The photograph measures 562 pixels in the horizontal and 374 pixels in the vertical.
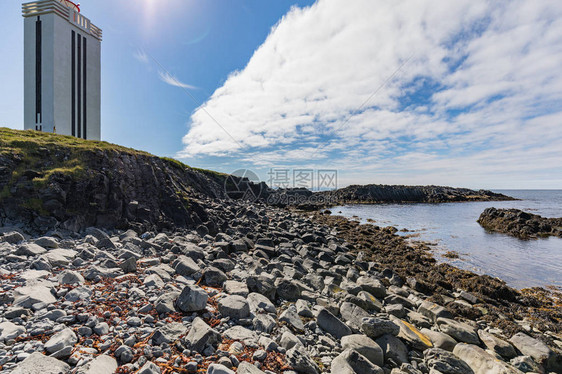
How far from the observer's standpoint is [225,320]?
15.0 feet

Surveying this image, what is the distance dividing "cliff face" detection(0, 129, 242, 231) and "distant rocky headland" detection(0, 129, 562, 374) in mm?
61

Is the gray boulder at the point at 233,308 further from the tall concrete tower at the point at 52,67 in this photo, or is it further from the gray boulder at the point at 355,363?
the tall concrete tower at the point at 52,67

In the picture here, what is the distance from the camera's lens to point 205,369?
10.8 feet

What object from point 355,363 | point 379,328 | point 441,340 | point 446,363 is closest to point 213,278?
point 355,363

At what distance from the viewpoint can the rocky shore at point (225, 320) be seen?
131 inches

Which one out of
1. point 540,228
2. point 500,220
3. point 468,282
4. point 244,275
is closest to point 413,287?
point 468,282

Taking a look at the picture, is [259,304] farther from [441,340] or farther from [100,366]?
[441,340]

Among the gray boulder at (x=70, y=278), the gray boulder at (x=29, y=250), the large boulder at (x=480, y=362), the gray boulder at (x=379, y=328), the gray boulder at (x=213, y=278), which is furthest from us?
the gray boulder at (x=213, y=278)

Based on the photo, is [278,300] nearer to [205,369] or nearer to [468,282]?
[205,369]

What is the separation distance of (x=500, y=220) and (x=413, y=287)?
1051 inches

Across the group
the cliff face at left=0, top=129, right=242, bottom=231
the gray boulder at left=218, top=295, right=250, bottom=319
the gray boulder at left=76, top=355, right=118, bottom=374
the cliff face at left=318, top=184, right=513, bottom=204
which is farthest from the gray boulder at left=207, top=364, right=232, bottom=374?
the cliff face at left=318, top=184, right=513, bottom=204

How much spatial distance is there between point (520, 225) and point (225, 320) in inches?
1278

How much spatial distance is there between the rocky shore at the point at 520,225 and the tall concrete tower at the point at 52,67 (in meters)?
61.0

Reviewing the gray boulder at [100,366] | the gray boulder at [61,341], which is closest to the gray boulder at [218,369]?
the gray boulder at [100,366]
